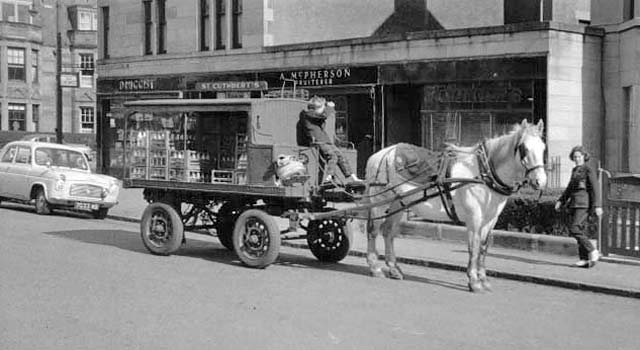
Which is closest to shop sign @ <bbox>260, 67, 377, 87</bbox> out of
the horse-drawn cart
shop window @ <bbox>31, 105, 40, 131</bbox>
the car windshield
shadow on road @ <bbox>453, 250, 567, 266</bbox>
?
the car windshield

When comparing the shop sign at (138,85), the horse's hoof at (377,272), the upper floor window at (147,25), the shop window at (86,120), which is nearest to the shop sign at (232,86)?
the shop sign at (138,85)

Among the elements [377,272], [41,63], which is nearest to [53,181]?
[377,272]

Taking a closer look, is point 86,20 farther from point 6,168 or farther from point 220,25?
point 6,168

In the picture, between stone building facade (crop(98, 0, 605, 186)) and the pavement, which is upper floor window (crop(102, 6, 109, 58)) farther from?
the pavement

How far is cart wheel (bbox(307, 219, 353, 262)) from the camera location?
1358cm

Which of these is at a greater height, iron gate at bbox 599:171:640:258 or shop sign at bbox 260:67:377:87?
shop sign at bbox 260:67:377:87

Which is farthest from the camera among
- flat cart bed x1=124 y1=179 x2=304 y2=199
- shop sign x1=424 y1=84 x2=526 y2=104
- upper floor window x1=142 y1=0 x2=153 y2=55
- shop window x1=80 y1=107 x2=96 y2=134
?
shop window x1=80 y1=107 x2=96 y2=134

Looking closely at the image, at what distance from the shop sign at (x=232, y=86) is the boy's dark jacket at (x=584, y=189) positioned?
16.9 metres

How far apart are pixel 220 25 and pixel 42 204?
12.3m

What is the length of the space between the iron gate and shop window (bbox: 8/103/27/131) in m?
55.4

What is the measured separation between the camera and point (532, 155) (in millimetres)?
10914

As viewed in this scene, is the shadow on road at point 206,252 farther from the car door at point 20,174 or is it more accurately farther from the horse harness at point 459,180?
the car door at point 20,174

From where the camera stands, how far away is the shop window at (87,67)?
6406 centimetres

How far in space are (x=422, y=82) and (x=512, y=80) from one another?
2.91 metres
